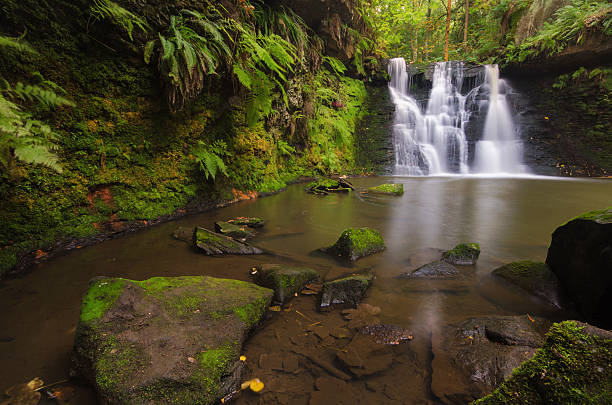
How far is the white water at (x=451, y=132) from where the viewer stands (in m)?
11.9

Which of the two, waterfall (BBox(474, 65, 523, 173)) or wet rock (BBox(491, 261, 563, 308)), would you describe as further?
waterfall (BBox(474, 65, 523, 173))

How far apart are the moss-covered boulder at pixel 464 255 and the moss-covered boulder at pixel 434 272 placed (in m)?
0.20

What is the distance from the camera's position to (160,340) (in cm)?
146

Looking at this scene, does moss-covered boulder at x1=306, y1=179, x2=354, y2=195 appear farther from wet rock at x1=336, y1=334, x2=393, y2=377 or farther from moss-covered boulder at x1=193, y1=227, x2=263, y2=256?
wet rock at x1=336, y1=334, x2=393, y2=377

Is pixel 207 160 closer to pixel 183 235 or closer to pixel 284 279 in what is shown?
pixel 183 235

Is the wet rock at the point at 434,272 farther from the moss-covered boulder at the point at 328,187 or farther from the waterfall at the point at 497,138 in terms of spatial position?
the waterfall at the point at 497,138

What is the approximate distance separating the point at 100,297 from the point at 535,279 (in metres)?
3.32

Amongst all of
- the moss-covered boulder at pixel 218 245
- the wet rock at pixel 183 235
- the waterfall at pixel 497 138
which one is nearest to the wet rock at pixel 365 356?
the moss-covered boulder at pixel 218 245

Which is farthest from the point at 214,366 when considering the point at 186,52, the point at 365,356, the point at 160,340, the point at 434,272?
the point at 186,52

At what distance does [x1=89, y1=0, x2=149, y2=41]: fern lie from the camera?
3195mm

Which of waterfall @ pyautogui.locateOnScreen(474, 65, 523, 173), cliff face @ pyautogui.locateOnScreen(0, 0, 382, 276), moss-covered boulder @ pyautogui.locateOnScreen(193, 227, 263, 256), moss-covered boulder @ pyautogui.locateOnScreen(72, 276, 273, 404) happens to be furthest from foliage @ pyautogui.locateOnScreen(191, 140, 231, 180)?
waterfall @ pyautogui.locateOnScreen(474, 65, 523, 173)

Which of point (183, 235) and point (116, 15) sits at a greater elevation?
point (116, 15)

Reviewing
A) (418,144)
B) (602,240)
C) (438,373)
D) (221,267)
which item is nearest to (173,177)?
(221,267)

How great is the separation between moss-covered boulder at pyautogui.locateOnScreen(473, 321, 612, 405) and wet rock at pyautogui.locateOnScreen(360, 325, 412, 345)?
32.6 inches
